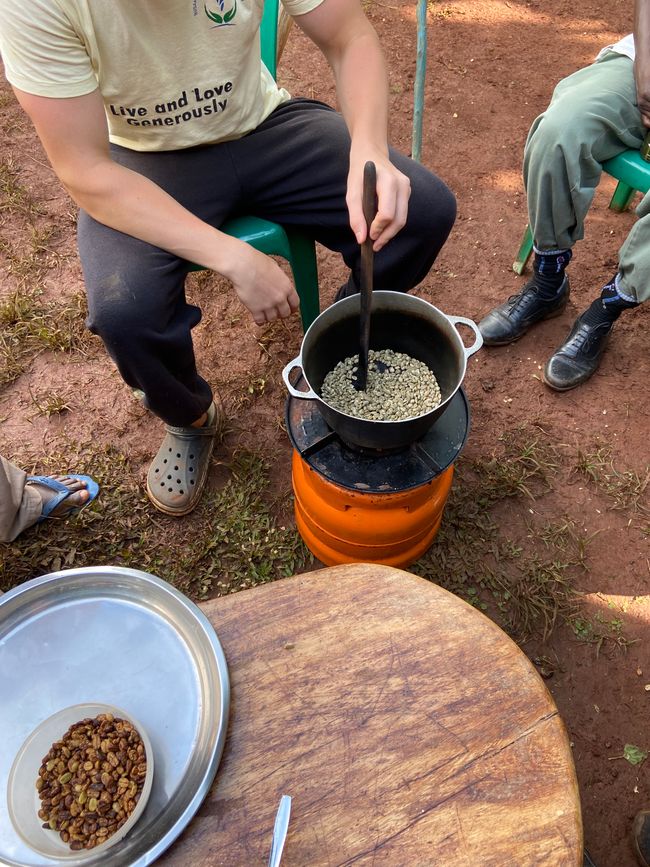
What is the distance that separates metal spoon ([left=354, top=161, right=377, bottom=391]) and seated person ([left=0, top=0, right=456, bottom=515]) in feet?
0.40

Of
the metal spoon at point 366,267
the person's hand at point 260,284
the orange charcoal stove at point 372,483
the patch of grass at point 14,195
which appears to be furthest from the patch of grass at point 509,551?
the patch of grass at point 14,195

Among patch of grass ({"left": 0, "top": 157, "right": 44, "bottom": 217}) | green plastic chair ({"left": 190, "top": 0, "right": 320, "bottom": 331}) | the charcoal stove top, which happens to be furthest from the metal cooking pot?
patch of grass ({"left": 0, "top": 157, "right": 44, "bottom": 217})

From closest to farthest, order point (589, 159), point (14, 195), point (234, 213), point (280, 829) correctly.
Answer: point (280, 829) → point (234, 213) → point (589, 159) → point (14, 195)

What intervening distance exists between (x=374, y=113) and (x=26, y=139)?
2.54 meters

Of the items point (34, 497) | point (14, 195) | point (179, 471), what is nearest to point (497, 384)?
point (179, 471)

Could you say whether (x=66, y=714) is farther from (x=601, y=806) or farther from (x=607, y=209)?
(x=607, y=209)

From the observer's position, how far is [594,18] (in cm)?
381

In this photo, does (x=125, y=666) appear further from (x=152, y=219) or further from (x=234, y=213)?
(x=234, y=213)

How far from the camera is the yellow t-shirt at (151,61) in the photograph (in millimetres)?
1329

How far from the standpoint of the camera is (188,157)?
1781 mm

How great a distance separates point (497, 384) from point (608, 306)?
49 cm

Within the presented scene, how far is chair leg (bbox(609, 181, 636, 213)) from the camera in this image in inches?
112

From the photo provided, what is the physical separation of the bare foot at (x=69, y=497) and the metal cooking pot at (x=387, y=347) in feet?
3.19

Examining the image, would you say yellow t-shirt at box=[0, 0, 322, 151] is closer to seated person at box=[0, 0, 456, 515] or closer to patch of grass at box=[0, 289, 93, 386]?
seated person at box=[0, 0, 456, 515]
